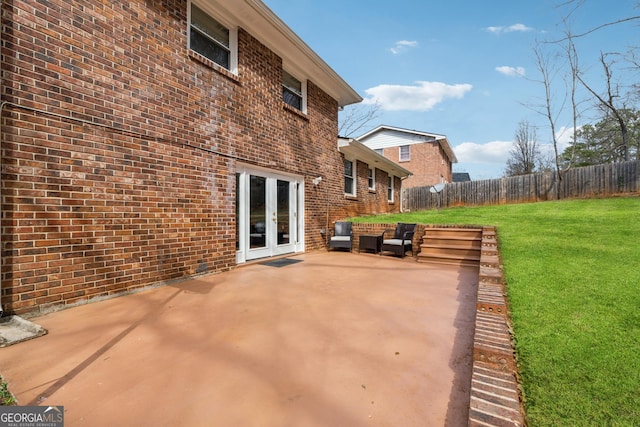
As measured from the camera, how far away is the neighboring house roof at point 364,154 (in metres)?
10.2

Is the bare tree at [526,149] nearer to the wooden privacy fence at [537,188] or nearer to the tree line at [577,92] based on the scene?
the tree line at [577,92]

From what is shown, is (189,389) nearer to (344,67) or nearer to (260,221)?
(260,221)

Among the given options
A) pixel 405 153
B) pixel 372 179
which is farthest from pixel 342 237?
pixel 405 153

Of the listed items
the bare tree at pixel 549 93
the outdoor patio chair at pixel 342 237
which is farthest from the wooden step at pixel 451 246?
the bare tree at pixel 549 93

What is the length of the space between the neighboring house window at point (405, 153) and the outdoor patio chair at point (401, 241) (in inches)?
667

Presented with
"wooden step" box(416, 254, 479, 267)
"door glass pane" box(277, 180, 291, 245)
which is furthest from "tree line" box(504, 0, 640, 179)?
"door glass pane" box(277, 180, 291, 245)

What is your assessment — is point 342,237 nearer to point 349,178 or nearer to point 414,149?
point 349,178

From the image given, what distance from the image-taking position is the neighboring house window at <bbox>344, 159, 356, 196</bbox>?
11397 millimetres

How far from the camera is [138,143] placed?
4.36 m

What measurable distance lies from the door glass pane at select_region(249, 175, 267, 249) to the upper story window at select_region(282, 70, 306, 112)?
260 cm

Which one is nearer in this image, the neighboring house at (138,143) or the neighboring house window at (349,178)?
the neighboring house at (138,143)

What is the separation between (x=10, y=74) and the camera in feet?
10.4

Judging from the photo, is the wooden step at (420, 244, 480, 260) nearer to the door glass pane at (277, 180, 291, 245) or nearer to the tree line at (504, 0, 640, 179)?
the door glass pane at (277, 180, 291, 245)

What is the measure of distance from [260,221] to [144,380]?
492 cm
